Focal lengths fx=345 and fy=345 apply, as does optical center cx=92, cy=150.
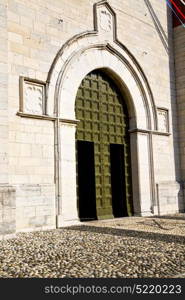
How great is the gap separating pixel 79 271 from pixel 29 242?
7.48 ft

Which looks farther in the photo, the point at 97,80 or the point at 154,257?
the point at 97,80

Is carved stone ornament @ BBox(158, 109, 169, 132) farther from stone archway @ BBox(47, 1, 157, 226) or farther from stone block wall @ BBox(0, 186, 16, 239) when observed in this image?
stone block wall @ BBox(0, 186, 16, 239)

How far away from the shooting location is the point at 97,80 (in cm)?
954

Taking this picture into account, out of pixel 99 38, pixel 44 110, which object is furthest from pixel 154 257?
pixel 99 38

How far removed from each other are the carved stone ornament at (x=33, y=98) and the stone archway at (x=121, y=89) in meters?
0.19

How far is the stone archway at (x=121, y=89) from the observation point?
26.4 feet

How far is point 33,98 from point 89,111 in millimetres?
1876

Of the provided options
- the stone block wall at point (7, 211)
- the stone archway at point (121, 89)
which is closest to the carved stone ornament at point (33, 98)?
the stone archway at point (121, 89)

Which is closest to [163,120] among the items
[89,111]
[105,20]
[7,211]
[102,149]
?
[102,149]

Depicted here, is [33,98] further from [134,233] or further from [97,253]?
[97,253]

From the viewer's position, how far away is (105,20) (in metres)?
9.73

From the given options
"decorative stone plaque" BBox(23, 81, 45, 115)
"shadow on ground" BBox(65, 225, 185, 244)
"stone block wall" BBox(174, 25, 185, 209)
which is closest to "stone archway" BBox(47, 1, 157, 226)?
"decorative stone plaque" BBox(23, 81, 45, 115)

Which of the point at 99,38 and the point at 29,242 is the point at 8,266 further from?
the point at 99,38

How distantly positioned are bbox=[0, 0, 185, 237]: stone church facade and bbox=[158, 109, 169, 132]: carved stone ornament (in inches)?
1.3
